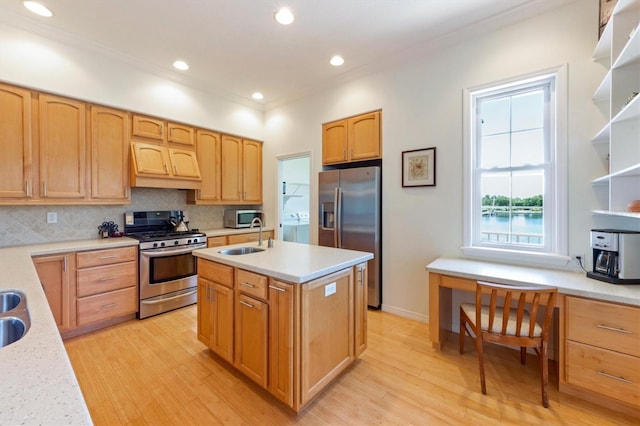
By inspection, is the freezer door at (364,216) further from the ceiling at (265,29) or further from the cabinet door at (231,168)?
the cabinet door at (231,168)

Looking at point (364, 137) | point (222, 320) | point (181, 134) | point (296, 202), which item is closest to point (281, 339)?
point (222, 320)

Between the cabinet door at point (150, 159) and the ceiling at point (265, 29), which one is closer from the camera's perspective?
the ceiling at point (265, 29)

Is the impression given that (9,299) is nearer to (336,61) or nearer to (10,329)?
(10,329)

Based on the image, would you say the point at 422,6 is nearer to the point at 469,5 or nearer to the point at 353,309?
the point at 469,5

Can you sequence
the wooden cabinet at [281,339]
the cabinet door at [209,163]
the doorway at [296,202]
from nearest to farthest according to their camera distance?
the wooden cabinet at [281,339]
the cabinet door at [209,163]
the doorway at [296,202]

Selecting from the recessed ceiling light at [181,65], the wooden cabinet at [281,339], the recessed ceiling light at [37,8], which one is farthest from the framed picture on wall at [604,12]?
the recessed ceiling light at [37,8]

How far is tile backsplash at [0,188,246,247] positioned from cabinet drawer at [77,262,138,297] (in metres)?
0.65

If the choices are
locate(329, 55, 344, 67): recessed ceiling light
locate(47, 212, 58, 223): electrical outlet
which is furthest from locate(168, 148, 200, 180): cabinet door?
locate(329, 55, 344, 67): recessed ceiling light

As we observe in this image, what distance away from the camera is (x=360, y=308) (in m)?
2.15

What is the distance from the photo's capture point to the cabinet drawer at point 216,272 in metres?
2.01

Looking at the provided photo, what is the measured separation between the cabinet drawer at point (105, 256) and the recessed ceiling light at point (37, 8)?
7.30ft

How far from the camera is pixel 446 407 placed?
1.75m

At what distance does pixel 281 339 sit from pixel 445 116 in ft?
8.65

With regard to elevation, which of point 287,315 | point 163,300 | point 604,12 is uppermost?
point 604,12
